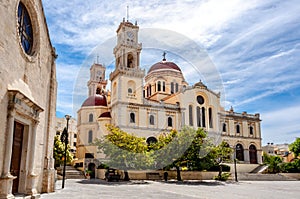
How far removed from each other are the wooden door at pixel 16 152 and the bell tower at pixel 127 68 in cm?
3031

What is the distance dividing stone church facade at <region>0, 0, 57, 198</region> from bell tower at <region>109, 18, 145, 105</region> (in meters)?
26.6

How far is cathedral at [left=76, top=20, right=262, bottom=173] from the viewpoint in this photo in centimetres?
4447

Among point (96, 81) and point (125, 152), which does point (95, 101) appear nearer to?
point (96, 81)

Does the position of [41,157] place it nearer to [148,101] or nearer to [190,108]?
[148,101]

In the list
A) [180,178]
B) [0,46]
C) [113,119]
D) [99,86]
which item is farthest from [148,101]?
[0,46]

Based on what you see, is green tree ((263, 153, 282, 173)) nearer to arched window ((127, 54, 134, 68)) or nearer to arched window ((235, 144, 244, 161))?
arched window ((235, 144, 244, 161))

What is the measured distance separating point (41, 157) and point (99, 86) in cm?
5098

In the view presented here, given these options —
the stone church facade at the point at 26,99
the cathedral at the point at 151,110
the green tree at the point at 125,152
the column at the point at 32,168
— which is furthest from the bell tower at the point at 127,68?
the column at the point at 32,168

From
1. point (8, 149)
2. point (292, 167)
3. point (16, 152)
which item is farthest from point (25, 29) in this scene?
point (292, 167)

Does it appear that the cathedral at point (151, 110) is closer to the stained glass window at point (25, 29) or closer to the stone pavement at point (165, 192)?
the stone pavement at point (165, 192)

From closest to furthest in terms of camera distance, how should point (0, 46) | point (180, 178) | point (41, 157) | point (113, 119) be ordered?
1. point (0, 46)
2. point (41, 157)
3. point (180, 178)
4. point (113, 119)

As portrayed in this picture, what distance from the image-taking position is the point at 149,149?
3503 centimetres

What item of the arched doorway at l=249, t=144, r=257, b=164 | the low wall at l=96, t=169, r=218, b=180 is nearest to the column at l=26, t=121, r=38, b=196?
the low wall at l=96, t=169, r=218, b=180

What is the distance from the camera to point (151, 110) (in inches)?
1807
